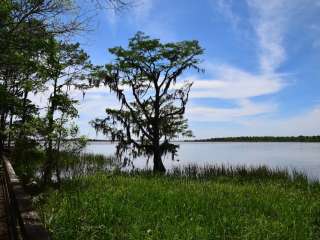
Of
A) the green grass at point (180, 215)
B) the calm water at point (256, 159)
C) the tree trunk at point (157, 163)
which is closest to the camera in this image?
the green grass at point (180, 215)

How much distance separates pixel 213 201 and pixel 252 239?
4235 millimetres

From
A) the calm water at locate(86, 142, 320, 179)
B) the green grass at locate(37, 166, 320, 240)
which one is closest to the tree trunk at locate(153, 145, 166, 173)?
the calm water at locate(86, 142, 320, 179)

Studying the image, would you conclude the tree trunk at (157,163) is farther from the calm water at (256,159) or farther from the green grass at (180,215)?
the green grass at (180,215)

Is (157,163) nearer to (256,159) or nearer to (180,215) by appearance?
(180,215)

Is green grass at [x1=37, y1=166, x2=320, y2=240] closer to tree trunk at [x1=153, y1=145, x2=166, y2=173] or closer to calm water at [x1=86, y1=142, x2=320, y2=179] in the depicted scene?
calm water at [x1=86, y1=142, x2=320, y2=179]

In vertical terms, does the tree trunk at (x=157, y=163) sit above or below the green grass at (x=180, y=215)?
above

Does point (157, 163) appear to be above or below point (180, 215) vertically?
above

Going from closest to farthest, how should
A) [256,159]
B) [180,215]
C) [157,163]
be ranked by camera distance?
[180,215] → [157,163] → [256,159]

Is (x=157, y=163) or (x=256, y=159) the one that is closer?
(x=157, y=163)

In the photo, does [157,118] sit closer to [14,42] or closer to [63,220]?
[63,220]

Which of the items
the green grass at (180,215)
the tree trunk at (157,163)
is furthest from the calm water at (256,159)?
the green grass at (180,215)

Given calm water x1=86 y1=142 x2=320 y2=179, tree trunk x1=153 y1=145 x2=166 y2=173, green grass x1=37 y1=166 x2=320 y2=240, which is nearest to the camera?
green grass x1=37 y1=166 x2=320 y2=240

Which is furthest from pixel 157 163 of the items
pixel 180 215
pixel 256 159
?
pixel 256 159

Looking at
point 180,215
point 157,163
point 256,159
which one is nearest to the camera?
point 180,215
